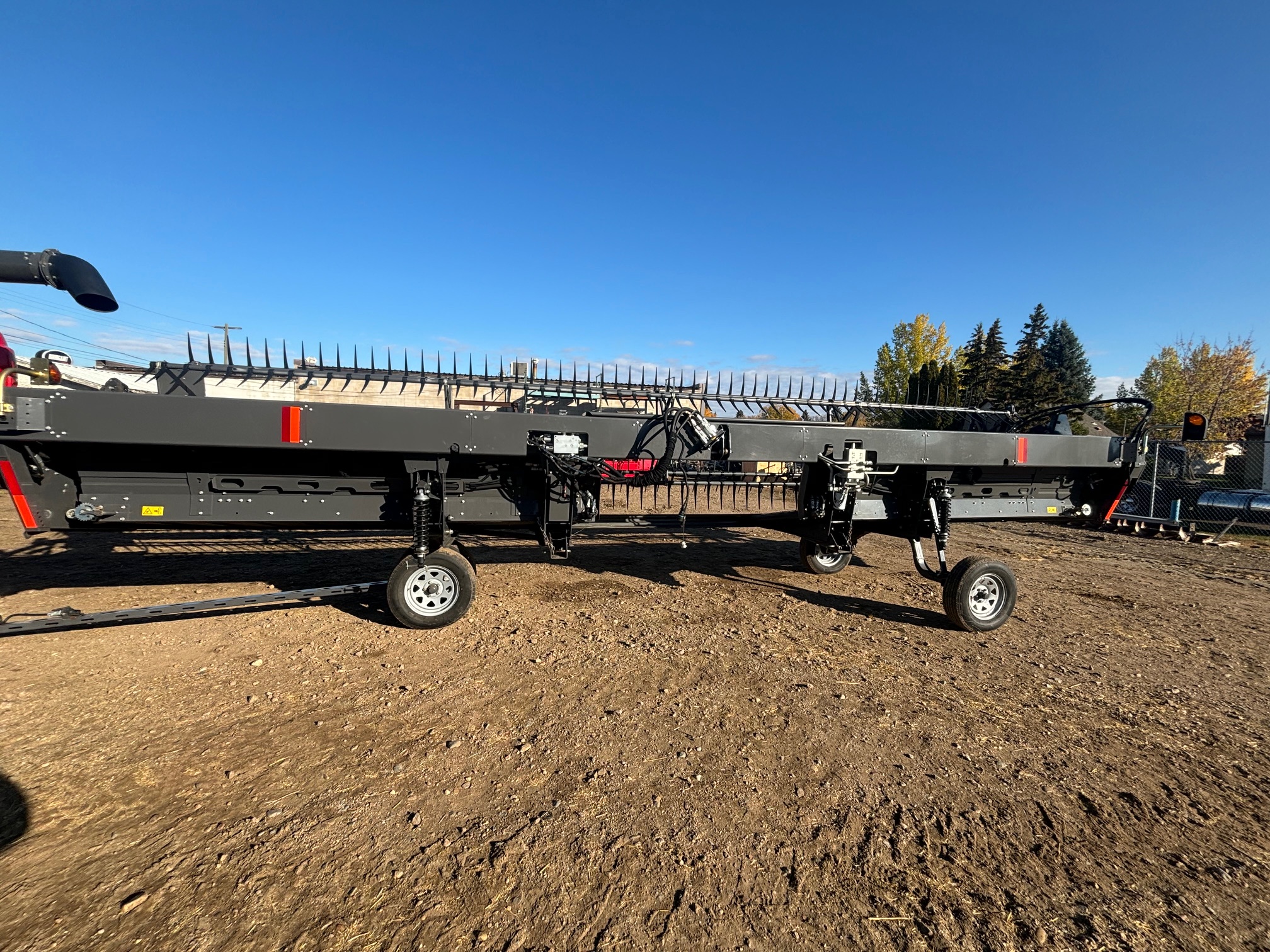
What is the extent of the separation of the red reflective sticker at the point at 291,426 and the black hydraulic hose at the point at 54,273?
342 cm

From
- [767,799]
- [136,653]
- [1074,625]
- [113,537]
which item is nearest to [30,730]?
[136,653]

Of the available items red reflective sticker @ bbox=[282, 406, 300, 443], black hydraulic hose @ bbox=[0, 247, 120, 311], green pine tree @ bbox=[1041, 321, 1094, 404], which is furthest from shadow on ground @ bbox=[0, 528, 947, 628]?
green pine tree @ bbox=[1041, 321, 1094, 404]

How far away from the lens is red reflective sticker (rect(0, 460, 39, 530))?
3.71m

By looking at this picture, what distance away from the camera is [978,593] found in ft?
16.9

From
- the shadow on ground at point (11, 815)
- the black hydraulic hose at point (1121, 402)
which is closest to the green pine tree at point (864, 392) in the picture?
the black hydraulic hose at point (1121, 402)

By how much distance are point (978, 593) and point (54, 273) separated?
8841 mm

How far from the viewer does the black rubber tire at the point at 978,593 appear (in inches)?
195

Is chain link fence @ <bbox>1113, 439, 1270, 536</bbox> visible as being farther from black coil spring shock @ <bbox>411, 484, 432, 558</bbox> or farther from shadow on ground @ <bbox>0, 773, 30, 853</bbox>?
shadow on ground @ <bbox>0, 773, 30, 853</bbox>

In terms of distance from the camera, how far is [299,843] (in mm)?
2260

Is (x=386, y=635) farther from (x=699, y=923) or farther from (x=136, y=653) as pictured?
(x=699, y=923)

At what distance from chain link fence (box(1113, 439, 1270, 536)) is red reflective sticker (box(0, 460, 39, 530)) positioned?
12994mm

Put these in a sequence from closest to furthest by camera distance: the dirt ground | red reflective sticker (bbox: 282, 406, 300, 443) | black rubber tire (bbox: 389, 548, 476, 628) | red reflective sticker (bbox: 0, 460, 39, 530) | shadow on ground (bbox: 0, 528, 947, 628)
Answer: the dirt ground < red reflective sticker (bbox: 0, 460, 39, 530) < red reflective sticker (bbox: 282, 406, 300, 443) < black rubber tire (bbox: 389, 548, 476, 628) < shadow on ground (bbox: 0, 528, 947, 628)

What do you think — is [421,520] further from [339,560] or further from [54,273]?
[54,273]

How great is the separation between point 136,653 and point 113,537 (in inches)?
222
